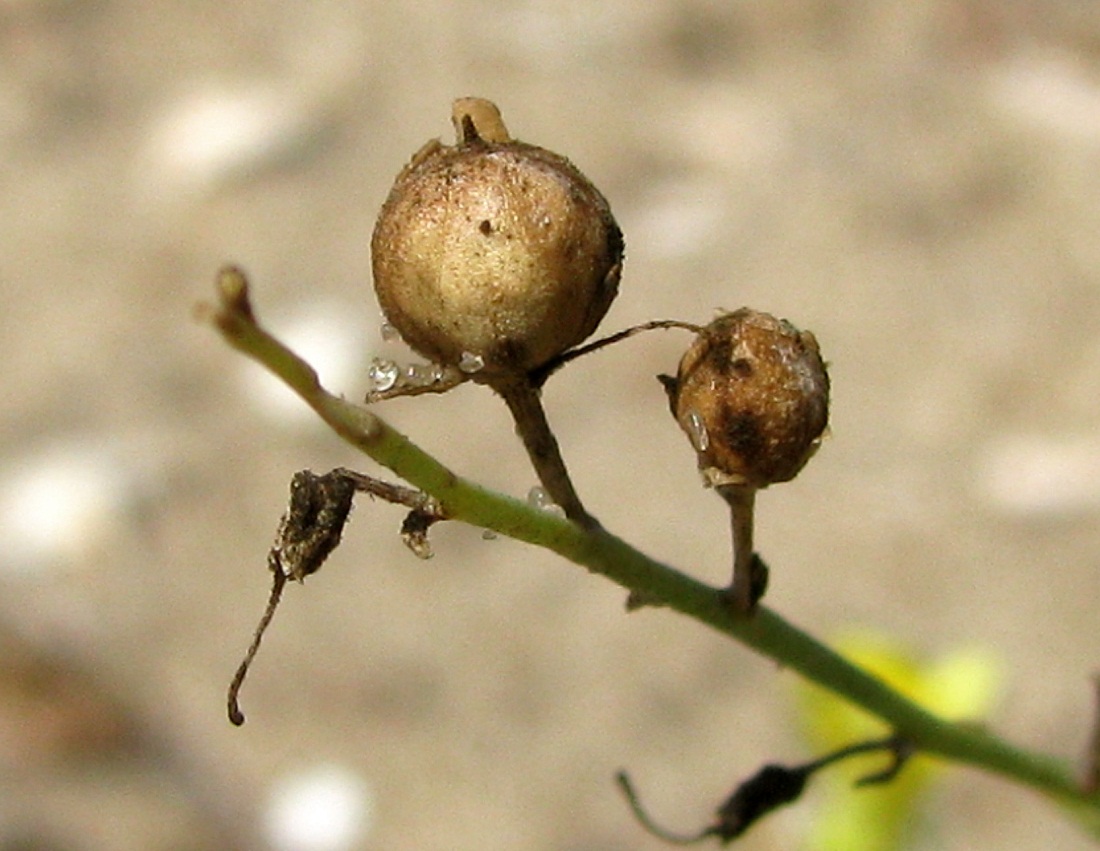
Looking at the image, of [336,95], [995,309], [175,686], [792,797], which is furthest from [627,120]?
[792,797]

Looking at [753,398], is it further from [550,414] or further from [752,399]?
[550,414]

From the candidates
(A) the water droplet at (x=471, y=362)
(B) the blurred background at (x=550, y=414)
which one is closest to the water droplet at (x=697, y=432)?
(A) the water droplet at (x=471, y=362)

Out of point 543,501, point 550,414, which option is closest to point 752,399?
point 543,501

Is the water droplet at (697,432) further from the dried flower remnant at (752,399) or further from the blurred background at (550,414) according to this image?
the blurred background at (550,414)

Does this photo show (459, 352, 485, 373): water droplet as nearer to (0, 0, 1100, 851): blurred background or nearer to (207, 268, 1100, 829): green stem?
(207, 268, 1100, 829): green stem

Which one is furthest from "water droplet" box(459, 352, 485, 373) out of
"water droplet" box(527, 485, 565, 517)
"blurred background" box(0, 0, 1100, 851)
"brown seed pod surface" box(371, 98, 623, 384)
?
"blurred background" box(0, 0, 1100, 851)
